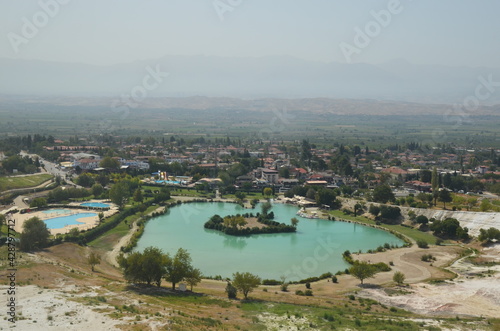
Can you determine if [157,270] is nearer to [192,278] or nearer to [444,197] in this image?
[192,278]

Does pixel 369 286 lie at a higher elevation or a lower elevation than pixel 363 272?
lower

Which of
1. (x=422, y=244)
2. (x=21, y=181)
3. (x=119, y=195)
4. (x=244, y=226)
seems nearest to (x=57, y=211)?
(x=119, y=195)

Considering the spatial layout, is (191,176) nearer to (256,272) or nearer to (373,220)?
(373,220)

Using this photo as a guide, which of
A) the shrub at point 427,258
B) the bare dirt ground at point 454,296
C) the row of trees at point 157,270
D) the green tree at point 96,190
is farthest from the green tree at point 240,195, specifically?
the row of trees at point 157,270

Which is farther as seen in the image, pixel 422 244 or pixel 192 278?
pixel 422 244

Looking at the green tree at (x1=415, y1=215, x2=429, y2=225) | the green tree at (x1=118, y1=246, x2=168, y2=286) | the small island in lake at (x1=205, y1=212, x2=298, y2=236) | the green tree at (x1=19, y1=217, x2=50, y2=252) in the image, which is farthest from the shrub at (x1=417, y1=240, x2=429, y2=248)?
the green tree at (x1=19, y1=217, x2=50, y2=252)

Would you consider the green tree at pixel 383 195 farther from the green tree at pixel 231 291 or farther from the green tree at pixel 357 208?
the green tree at pixel 231 291

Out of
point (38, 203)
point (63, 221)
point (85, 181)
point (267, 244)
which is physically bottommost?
point (267, 244)
